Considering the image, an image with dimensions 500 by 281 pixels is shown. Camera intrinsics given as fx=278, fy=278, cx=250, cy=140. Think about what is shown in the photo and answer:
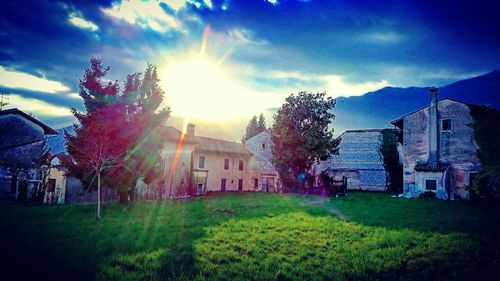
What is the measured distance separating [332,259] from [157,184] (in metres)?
20.9

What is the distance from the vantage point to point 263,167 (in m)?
42.1

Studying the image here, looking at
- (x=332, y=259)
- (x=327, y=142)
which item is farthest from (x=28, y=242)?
(x=327, y=142)

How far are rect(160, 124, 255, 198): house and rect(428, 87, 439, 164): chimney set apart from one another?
23.3m

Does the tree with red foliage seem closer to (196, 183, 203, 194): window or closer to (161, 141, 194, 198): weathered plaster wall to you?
(161, 141, 194, 198): weathered plaster wall

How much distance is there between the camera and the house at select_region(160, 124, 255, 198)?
2817cm

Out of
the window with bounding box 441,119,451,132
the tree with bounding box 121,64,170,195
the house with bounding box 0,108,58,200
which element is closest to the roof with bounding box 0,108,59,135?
the house with bounding box 0,108,58,200

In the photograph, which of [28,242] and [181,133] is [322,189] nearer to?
[181,133]

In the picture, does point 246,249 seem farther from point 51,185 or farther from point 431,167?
point 431,167

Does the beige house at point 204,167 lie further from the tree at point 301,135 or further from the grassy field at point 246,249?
the grassy field at point 246,249

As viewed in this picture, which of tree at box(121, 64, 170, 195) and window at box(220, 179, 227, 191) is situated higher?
tree at box(121, 64, 170, 195)

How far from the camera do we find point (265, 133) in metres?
43.3

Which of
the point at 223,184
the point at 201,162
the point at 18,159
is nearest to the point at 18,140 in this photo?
the point at 18,159

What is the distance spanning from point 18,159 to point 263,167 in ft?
93.9

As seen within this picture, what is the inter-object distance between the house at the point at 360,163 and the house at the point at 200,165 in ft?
38.3
